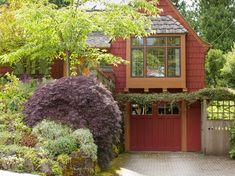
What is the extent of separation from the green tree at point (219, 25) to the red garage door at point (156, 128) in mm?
12735

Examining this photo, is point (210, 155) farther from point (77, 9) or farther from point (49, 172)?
point (49, 172)

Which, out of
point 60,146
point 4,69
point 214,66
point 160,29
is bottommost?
point 60,146

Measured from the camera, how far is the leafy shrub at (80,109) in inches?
514

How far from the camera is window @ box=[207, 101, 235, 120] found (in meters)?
21.3

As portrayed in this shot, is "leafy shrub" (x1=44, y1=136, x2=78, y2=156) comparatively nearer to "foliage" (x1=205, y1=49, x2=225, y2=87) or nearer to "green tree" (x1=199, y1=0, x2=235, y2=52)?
"foliage" (x1=205, y1=49, x2=225, y2=87)

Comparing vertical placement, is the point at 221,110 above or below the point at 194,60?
below

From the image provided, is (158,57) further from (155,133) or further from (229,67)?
(229,67)

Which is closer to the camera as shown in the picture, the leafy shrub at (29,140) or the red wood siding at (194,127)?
the leafy shrub at (29,140)

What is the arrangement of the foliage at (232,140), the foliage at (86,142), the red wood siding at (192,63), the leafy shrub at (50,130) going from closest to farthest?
the foliage at (86,142) → the leafy shrub at (50,130) → the foliage at (232,140) → the red wood siding at (192,63)

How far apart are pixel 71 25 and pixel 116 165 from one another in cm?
504

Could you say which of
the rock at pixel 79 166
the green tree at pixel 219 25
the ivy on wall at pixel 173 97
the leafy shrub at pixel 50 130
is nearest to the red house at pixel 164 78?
the ivy on wall at pixel 173 97

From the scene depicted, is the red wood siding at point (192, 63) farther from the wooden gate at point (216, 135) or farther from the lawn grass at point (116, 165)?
Result: the lawn grass at point (116, 165)

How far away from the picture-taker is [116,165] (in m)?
16.5

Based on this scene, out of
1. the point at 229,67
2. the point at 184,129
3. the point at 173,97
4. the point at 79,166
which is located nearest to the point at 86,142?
the point at 79,166
